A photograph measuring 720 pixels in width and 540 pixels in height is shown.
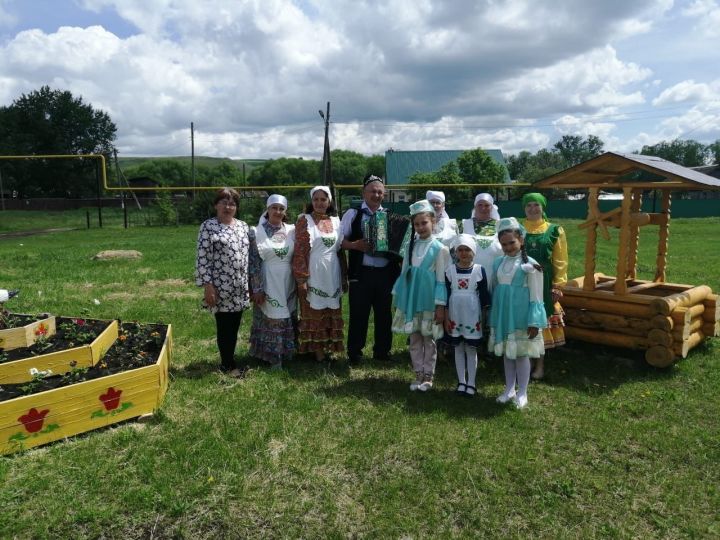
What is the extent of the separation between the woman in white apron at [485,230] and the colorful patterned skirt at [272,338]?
199 cm

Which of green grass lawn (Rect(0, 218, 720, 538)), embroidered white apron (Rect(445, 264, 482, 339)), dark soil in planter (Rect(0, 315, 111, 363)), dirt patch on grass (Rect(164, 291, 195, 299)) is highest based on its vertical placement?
embroidered white apron (Rect(445, 264, 482, 339))

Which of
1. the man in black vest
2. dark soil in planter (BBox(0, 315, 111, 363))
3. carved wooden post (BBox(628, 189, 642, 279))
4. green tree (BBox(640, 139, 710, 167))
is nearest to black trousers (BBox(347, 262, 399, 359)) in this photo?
the man in black vest

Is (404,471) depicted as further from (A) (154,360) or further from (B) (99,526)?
(A) (154,360)

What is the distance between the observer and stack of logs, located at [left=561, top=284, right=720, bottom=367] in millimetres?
5344

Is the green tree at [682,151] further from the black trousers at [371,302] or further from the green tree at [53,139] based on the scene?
the black trousers at [371,302]

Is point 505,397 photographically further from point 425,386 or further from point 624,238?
point 624,238

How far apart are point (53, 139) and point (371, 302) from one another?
59008 mm

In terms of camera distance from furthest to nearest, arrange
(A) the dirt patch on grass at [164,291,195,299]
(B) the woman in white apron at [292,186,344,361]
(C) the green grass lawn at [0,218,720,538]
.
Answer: (A) the dirt patch on grass at [164,291,195,299], (B) the woman in white apron at [292,186,344,361], (C) the green grass lawn at [0,218,720,538]

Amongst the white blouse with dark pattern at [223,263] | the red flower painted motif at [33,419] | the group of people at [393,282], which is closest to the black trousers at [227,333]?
the group of people at [393,282]

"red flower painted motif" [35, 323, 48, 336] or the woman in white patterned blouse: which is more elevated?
the woman in white patterned blouse

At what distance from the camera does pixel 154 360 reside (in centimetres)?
457

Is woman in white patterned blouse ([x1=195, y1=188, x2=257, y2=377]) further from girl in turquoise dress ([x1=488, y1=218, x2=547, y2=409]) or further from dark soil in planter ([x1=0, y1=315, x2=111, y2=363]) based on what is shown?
girl in turquoise dress ([x1=488, y1=218, x2=547, y2=409])

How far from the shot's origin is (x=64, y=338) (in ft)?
15.7

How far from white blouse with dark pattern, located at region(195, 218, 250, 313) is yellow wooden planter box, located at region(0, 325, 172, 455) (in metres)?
0.81
